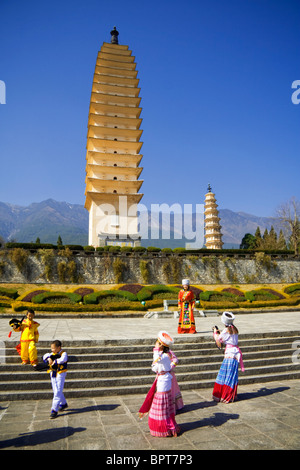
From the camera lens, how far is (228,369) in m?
6.18

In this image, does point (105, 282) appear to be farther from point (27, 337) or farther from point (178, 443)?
point (178, 443)

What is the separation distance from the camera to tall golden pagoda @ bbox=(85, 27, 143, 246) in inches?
1438

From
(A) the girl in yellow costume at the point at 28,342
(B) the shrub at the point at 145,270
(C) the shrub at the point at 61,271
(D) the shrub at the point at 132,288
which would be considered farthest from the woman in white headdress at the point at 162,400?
(B) the shrub at the point at 145,270

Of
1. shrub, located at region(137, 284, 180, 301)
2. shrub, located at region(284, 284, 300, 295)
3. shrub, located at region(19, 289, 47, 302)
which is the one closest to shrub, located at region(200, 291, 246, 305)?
shrub, located at region(137, 284, 180, 301)

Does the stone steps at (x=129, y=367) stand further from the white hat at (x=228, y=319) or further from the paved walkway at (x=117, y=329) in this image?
the white hat at (x=228, y=319)

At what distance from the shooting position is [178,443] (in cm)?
439

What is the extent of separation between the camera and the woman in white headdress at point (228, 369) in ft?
19.9

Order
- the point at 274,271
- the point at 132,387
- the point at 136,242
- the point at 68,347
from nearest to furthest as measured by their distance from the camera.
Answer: the point at 132,387 → the point at 68,347 → the point at 274,271 → the point at 136,242

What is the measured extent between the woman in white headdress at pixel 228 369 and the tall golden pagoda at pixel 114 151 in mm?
28928

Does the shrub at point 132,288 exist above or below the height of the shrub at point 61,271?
below

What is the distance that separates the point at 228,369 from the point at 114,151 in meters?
35.9

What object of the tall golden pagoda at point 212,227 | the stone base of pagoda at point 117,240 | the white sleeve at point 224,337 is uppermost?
the tall golden pagoda at point 212,227

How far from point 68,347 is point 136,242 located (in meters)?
27.8
